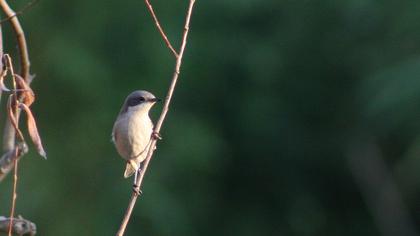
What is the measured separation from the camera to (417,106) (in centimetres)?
959

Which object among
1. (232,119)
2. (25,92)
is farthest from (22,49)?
(232,119)

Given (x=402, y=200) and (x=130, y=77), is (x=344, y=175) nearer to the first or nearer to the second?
(x=402, y=200)

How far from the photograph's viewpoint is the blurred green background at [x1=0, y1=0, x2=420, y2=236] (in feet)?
36.1

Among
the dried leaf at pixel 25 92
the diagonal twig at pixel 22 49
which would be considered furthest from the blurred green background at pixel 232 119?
the dried leaf at pixel 25 92

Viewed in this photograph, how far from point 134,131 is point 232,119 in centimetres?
772

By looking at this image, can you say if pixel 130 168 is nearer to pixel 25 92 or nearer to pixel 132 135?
pixel 132 135

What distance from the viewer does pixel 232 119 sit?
A: 12242mm

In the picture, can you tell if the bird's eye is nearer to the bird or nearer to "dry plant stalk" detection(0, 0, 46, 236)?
the bird

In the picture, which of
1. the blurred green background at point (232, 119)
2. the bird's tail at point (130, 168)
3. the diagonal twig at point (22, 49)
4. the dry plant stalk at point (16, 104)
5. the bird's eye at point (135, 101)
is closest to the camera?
the dry plant stalk at point (16, 104)

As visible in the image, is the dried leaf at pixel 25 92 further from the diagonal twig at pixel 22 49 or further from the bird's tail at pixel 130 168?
the bird's tail at pixel 130 168

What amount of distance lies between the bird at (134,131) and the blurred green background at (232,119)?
5.69 metres

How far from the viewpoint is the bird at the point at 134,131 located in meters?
4.46

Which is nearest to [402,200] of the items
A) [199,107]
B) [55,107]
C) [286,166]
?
[286,166]

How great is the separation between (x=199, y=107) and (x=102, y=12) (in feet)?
5.19
